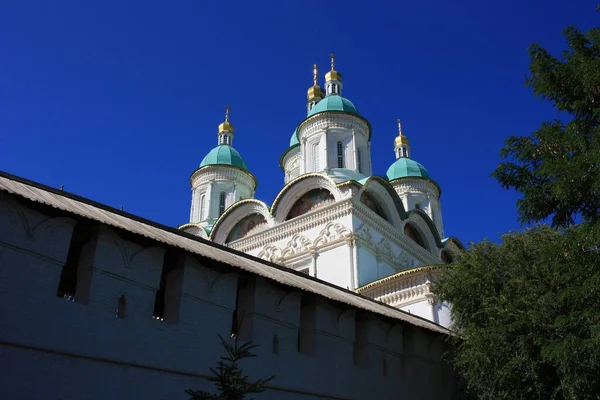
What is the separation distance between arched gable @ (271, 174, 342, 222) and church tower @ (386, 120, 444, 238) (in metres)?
8.01

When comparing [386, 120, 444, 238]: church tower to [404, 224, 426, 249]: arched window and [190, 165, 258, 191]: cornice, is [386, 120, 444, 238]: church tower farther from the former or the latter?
[190, 165, 258, 191]: cornice

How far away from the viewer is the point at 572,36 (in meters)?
8.34

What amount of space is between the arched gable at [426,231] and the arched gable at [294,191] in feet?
14.6

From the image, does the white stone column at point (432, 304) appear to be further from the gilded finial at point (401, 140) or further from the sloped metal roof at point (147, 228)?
the gilded finial at point (401, 140)

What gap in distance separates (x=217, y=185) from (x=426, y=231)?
9.01m

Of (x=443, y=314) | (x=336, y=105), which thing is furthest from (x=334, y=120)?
(x=443, y=314)

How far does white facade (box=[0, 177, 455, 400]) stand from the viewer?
19.8 ft

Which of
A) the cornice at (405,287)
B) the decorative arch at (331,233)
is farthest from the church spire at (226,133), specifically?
the cornice at (405,287)

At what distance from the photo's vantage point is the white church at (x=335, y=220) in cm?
1741

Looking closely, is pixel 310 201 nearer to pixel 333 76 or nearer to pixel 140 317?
pixel 333 76

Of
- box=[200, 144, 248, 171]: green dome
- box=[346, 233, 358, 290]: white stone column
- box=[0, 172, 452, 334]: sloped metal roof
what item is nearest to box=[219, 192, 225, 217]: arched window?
box=[200, 144, 248, 171]: green dome

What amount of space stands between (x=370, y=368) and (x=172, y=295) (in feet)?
12.6

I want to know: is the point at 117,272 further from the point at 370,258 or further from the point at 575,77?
the point at 370,258

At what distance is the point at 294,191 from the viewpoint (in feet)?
65.9
